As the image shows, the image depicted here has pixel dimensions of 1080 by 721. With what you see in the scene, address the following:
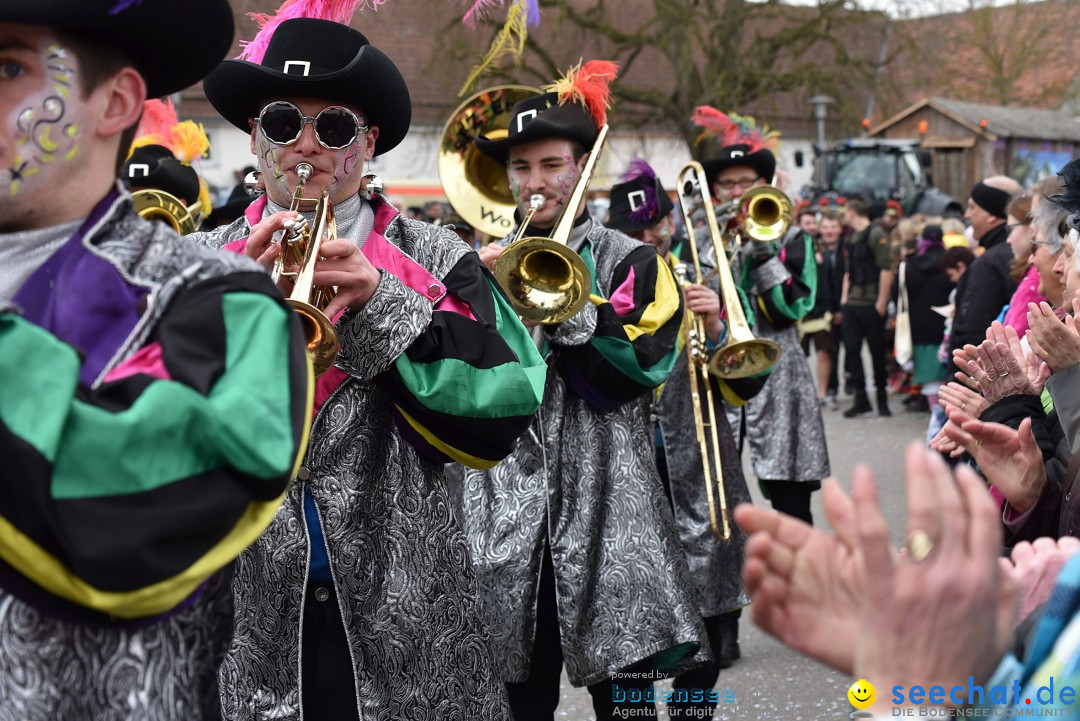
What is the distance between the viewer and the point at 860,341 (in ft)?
41.7

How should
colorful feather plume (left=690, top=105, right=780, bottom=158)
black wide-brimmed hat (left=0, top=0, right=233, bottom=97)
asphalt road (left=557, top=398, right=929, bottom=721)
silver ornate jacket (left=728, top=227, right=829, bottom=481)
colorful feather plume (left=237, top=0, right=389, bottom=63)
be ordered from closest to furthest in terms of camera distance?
black wide-brimmed hat (left=0, top=0, right=233, bottom=97) → colorful feather plume (left=237, top=0, right=389, bottom=63) → asphalt road (left=557, top=398, right=929, bottom=721) → silver ornate jacket (left=728, top=227, right=829, bottom=481) → colorful feather plume (left=690, top=105, right=780, bottom=158)

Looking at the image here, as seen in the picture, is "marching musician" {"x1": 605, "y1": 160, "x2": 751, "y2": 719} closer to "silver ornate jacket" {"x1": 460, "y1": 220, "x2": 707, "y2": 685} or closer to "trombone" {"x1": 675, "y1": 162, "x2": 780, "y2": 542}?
"trombone" {"x1": 675, "y1": 162, "x2": 780, "y2": 542}

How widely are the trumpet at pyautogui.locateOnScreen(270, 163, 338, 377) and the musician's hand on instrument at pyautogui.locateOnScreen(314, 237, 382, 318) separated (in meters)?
0.02

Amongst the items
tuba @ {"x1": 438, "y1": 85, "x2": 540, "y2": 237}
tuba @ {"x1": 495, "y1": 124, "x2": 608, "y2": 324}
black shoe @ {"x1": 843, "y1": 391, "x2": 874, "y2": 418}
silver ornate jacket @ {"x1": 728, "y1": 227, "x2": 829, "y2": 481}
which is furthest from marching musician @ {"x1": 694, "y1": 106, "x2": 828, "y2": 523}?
black shoe @ {"x1": 843, "y1": 391, "x2": 874, "y2": 418}

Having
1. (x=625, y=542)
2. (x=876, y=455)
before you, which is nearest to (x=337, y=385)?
(x=625, y=542)

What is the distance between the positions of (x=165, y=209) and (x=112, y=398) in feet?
11.3

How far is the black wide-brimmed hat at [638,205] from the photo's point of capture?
6.20 m

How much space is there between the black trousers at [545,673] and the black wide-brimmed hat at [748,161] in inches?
128

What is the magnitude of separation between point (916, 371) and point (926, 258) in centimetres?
107

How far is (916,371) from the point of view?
10.9 meters

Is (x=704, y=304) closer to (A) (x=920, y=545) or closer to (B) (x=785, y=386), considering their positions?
(B) (x=785, y=386)

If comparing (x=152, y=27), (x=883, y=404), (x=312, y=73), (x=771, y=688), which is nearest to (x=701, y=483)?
(x=771, y=688)

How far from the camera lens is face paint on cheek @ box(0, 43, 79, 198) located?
176 cm

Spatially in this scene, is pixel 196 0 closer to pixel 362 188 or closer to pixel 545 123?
pixel 362 188
